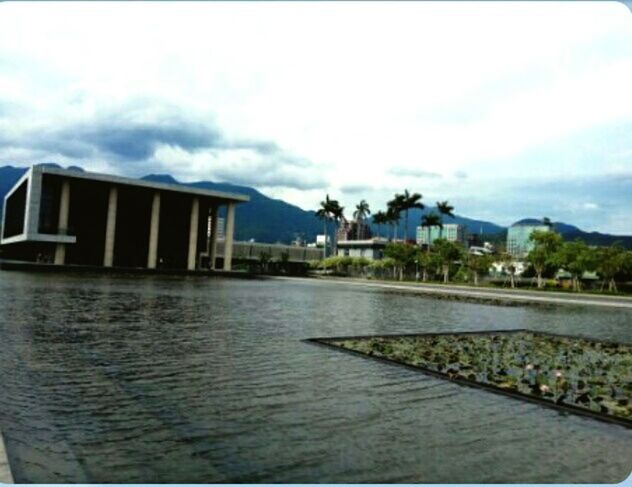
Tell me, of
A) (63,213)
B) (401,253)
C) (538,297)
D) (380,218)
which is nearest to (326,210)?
(380,218)

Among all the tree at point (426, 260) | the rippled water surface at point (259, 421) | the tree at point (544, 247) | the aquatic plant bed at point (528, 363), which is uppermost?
the tree at point (544, 247)

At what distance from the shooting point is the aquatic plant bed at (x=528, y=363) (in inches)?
247

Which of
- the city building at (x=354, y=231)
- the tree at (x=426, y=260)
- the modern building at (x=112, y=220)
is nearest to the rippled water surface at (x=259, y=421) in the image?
the modern building at (x=112, y=220)

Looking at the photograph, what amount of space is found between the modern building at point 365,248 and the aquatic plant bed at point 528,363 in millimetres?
82532

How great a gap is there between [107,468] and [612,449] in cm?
392

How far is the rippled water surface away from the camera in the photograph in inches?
152

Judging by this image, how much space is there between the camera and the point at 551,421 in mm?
5344

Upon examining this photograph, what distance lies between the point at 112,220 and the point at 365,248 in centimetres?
5176

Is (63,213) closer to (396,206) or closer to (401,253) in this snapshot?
(401,253)

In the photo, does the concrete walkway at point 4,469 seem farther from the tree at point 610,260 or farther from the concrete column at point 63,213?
the concrete column at point 63,213

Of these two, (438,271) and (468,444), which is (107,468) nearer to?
(468,444)

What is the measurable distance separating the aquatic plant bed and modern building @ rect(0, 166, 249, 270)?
1972 inches

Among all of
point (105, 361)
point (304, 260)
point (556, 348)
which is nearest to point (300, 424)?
point (105, 361)

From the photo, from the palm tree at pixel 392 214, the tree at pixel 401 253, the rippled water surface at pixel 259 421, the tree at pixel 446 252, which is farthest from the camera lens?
the palm tree at pixel 392 214
